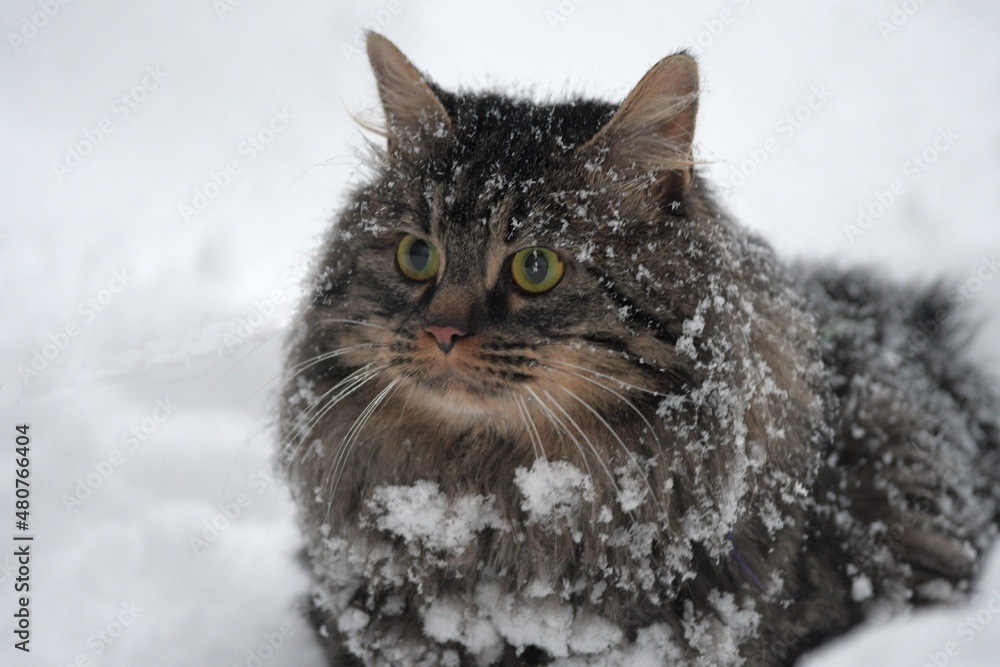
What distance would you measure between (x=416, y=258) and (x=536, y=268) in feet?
1.03

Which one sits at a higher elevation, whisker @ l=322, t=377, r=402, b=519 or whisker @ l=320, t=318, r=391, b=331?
whisker @ l=320, t=318, r=391, b=331

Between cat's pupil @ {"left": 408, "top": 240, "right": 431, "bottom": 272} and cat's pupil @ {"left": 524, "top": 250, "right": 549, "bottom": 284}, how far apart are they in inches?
10.3

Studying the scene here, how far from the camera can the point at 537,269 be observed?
1.63 meters

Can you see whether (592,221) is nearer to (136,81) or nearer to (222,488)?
(222,488)

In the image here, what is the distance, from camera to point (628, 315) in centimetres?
160

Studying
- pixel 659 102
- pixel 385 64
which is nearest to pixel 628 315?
pixel 659 102

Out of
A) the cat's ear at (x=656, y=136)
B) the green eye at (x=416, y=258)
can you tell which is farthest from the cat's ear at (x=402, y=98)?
the cat's ear at (x=656, y=136)

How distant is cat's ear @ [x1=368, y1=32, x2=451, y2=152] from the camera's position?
1.79 metres

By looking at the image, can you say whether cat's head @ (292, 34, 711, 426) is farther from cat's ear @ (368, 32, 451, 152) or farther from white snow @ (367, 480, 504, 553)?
white snow @ (367, 480, 504, 553)

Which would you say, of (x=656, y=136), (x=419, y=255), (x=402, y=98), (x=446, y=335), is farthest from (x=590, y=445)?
(x=402, y=98)

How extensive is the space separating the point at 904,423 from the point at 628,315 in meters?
→ 1.14

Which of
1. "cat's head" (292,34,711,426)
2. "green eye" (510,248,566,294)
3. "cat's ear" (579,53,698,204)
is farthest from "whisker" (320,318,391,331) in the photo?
"cat's ear" (579,53,698,204)

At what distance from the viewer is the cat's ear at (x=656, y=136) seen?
1.61 metres

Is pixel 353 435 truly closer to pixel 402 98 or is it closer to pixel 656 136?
pixel 402 98
